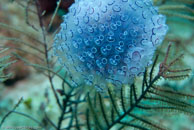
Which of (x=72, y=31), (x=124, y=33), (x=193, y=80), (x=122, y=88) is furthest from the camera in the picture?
(x=193, y=80)

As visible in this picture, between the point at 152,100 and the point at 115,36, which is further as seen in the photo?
the point at 152,100

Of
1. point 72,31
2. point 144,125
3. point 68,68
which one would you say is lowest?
point 144,125

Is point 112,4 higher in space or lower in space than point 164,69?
higher

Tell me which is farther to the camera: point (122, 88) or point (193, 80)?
point (193, 80)

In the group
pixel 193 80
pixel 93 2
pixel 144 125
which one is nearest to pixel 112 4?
pixel 93 2

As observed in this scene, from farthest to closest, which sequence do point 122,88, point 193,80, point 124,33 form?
point 193,80, point 122,88, point 124,33

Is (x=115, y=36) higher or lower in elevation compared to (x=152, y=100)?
higher

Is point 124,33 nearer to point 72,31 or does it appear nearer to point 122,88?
point 72,31
